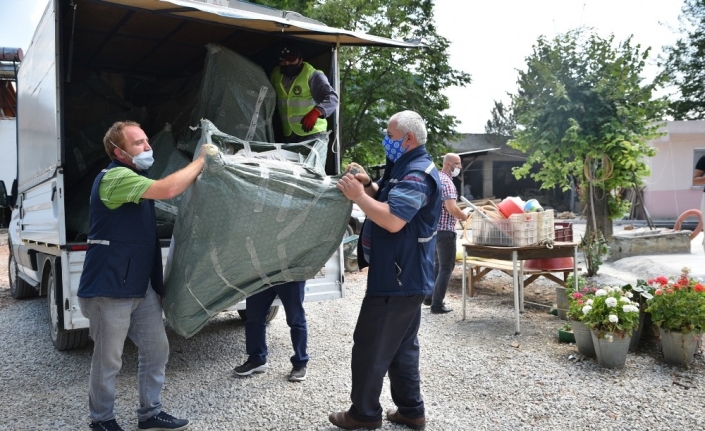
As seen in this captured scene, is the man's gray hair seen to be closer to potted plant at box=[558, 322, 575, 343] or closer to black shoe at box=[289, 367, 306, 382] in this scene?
black shoe at box=[289, 367, 306, 382]

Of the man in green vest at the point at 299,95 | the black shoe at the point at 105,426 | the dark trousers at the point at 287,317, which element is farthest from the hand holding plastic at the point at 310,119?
the black shoe at the point at 105,426

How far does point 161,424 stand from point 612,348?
114 inches

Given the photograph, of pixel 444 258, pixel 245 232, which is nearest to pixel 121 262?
pixel 245 232

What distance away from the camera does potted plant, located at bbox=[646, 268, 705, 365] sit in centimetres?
385

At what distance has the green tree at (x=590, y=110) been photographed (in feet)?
23.6

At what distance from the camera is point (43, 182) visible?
426 centimetres

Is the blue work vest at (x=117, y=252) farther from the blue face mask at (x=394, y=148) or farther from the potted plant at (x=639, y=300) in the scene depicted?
the potted plant at (x=639, y=300)

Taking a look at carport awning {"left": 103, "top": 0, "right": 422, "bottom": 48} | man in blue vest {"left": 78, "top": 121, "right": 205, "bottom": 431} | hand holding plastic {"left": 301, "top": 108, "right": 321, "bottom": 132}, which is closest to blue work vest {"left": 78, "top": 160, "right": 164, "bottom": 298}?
man in blue vest {"left": 78, "top": 121, "right": 205, "bottom": 431}

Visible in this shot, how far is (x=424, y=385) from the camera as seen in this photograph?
370 centimetres

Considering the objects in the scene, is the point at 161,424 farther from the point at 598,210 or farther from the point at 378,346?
the point at 598,210

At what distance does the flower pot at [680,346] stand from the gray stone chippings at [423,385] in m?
0.08

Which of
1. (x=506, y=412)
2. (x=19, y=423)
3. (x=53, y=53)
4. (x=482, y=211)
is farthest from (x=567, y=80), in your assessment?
(x=19, y=423)

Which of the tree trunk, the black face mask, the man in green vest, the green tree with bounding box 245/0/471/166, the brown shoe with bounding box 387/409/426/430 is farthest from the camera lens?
the green tree with bounding box 245/0/471/166

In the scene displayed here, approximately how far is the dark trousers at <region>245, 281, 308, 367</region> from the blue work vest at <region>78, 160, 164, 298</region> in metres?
1.09
